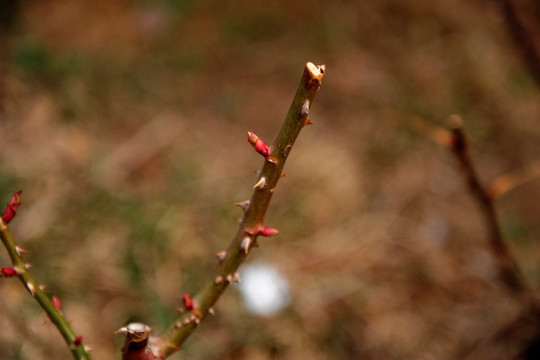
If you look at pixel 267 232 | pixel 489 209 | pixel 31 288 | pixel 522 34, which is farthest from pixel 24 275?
pixel 522 34

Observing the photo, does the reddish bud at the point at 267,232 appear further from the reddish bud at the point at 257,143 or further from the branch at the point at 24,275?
the branch at the point at 24,275

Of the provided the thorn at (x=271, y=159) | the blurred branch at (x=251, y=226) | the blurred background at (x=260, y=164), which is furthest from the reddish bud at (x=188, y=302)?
the blurred background at (x=260, y=164)

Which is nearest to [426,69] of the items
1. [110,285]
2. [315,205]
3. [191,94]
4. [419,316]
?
[315,205]

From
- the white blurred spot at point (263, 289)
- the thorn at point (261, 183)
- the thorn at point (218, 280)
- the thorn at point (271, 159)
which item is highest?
the white blurred spot at point (263, 289)

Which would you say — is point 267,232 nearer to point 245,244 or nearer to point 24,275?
point 245,244

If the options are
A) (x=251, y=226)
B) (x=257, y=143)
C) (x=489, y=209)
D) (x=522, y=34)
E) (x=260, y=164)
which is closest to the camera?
(x=257, y=143)

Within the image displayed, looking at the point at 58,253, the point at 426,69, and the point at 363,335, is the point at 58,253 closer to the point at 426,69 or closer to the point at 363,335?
the point at 363,335
